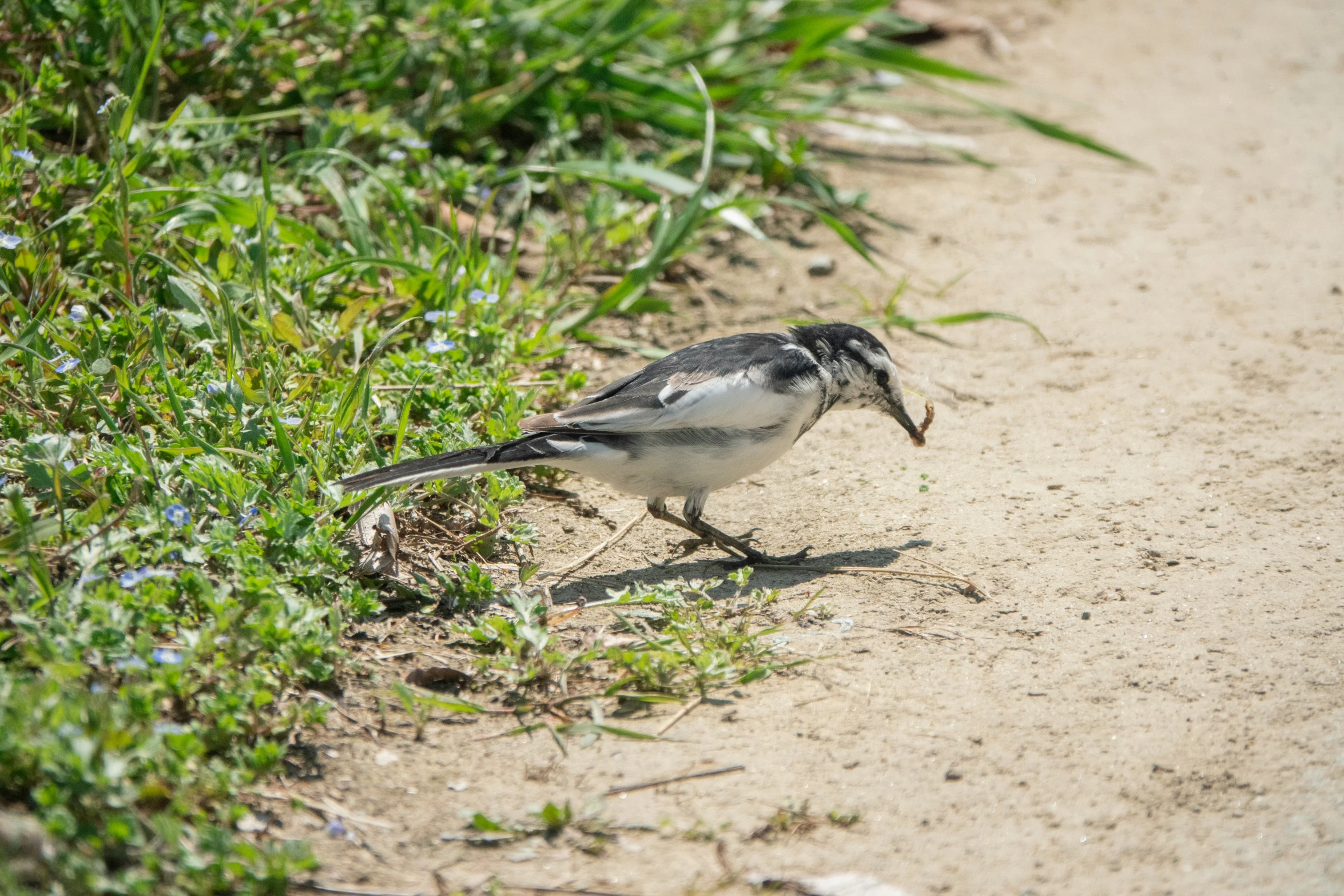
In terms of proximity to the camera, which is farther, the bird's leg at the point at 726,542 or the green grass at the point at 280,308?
the bird's leg at the point at 726,542

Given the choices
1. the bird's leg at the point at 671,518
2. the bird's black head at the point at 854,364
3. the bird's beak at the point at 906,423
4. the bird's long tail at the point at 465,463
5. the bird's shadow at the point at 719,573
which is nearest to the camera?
the bird's long tail at the point at 465,463

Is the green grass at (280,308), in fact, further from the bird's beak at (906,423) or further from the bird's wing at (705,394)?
the bird's beak at (906,423)

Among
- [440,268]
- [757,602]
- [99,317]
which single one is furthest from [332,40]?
[757,602]

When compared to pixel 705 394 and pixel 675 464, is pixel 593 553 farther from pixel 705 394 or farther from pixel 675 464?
pixel 705 394

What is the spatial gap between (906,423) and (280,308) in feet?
8.41

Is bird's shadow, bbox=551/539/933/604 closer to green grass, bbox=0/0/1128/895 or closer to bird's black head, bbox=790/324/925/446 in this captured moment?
green grass, bbox=0/0/1128/895

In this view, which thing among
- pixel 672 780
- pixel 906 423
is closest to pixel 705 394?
pixel 906 423

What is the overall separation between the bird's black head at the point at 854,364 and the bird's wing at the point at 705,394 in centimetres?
15

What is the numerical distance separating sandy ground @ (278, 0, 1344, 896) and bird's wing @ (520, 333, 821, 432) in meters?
0.54

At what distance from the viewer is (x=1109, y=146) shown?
24.3ft

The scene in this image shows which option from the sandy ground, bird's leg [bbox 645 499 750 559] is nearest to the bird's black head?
the sandy ground

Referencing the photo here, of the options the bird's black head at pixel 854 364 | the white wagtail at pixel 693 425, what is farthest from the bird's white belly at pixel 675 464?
the bird's black head at pixel 854 364

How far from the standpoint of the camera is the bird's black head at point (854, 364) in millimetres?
4414

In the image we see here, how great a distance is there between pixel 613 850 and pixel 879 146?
5863 millimetres
